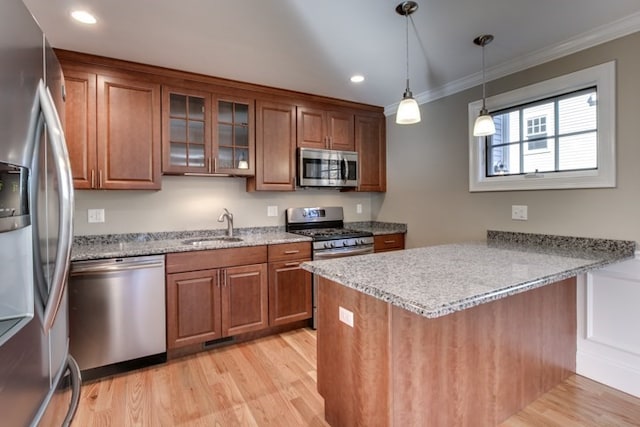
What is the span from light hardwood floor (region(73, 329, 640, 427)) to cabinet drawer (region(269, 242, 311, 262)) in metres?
0.85

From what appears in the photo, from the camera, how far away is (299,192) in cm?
369

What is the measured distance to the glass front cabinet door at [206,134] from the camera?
2775mm

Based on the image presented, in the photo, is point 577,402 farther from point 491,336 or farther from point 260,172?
point 260,172

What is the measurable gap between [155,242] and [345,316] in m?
1.97

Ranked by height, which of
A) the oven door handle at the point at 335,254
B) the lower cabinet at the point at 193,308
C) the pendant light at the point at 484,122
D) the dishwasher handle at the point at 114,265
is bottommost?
the lower cabinet at the point at 193,308

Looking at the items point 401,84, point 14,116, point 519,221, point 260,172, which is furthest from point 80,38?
point 519,221

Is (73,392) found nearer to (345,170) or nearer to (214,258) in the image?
(214,258)

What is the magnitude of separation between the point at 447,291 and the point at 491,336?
729 millimetres

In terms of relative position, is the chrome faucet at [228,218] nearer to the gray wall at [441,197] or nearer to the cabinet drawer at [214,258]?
the gray wall at [441,197]

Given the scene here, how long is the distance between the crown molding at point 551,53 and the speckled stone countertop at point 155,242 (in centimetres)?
202

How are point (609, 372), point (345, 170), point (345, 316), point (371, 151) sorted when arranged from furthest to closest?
point (371, 151), point (345, 170), point (609, 372), point (345, 316)

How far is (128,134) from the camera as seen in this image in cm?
258

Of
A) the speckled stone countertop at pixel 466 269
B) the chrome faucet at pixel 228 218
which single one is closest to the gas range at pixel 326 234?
the chrome faucet at pixel 228 218

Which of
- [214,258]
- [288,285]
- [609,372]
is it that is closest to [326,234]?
[288,285]
